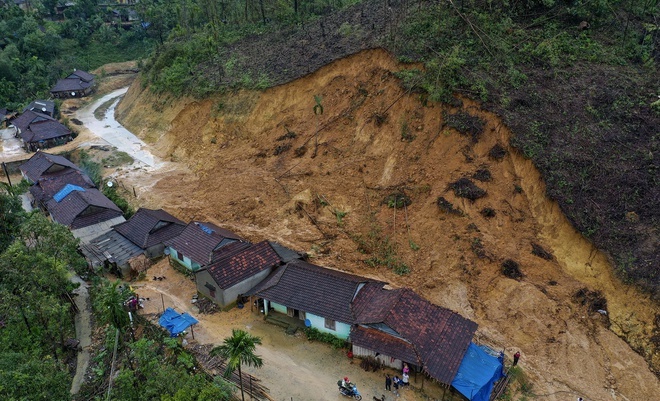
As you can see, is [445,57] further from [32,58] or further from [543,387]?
[32,58]

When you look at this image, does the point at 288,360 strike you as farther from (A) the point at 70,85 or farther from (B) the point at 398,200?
(A) the point at 70,85

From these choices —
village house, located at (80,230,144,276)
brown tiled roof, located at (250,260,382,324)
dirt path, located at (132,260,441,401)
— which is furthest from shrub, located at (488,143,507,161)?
village house, located at (80,230,144,276)

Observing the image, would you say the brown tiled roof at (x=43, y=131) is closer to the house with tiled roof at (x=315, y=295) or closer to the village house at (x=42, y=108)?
the village house at (x=42, y=108)

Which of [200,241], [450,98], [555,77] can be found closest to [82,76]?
[200,241]

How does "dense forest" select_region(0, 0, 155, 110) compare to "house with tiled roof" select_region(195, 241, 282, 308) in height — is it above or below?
above

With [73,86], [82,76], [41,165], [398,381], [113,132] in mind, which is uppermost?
[82,76]

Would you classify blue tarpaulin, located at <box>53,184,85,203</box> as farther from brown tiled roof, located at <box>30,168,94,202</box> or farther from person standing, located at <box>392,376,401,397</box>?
person standing, located at <box>392,376,401,397</box>

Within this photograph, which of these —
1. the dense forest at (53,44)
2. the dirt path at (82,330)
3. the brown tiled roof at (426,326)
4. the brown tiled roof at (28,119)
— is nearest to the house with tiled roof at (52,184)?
the dirt path at (82,330)
